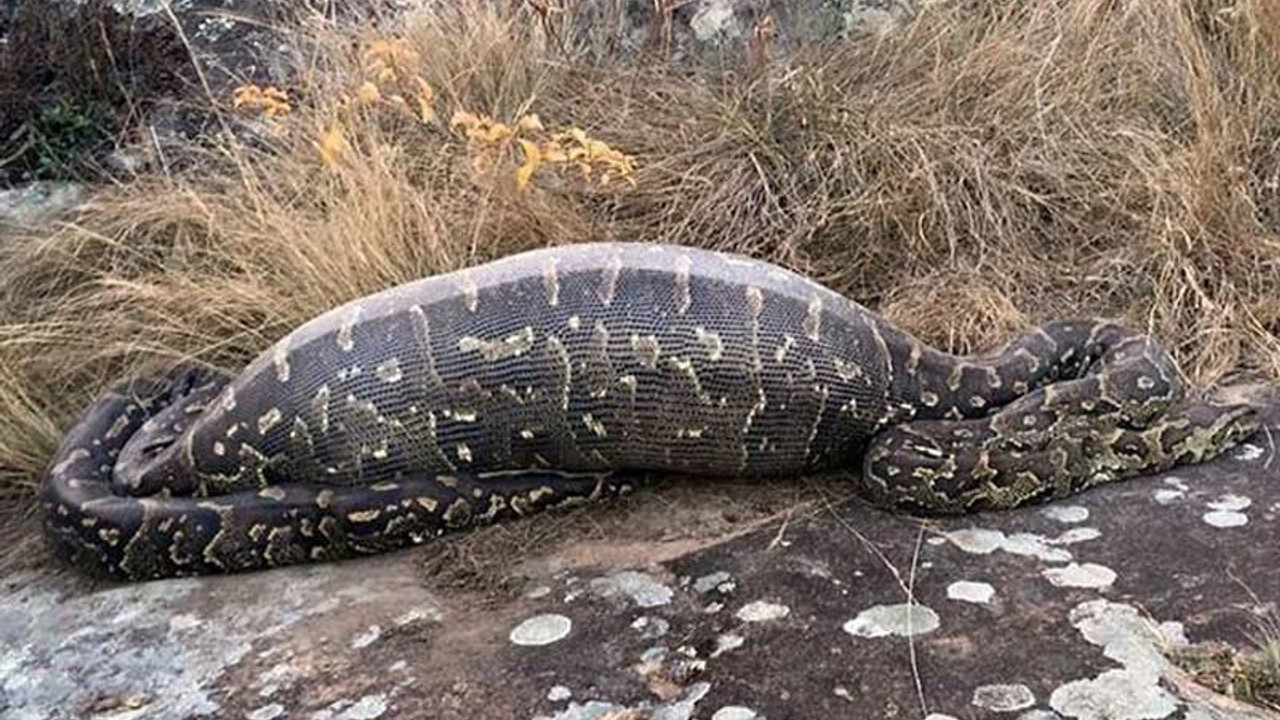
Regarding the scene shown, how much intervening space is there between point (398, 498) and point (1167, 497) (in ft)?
7.20

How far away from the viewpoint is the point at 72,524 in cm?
459

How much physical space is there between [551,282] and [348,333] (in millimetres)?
638

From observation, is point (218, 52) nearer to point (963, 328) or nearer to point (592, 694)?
point (963, 328)

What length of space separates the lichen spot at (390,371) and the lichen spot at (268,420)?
1.09ft

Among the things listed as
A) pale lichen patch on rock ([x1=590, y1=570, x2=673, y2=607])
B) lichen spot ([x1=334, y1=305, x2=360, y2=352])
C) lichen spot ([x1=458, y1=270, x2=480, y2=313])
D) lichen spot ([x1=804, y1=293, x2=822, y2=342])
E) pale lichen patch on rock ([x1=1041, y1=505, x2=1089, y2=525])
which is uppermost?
lichen spot ([x1=458, y1=270, x2=480, y2=313])

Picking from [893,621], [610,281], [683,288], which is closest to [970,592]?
[893,621]

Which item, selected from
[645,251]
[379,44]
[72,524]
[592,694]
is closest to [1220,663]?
[592,694]

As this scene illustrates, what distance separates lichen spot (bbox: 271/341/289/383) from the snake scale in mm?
11

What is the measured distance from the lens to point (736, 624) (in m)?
3.93

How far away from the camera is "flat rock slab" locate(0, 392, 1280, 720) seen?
3.62 meters

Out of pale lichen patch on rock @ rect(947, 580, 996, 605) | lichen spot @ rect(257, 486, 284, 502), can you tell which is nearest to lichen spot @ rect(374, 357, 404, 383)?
lichen spot @ rect(257, 486, 284, 502)

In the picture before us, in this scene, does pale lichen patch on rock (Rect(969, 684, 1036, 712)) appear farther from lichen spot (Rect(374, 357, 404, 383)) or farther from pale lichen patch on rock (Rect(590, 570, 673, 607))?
lichen spot (Rect(374, 357, 404, 383))

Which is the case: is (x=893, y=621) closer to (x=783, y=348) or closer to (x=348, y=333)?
(x=783, y=348)

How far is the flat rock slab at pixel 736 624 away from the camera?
362cm
